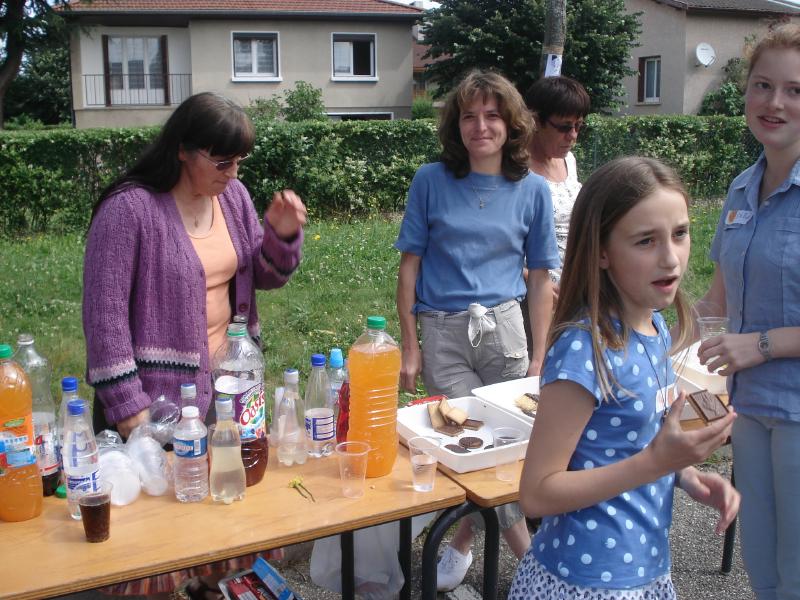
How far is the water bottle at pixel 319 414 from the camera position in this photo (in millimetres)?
2328

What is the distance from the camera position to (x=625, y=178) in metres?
1.69

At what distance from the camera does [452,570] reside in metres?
3.18

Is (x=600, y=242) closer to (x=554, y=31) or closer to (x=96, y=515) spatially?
(x=96, y=515)

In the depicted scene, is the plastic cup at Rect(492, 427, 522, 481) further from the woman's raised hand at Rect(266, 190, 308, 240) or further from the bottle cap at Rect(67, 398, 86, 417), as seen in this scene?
the bottle cap at Rect(67, 398, 86, 417)

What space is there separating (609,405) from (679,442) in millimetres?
211

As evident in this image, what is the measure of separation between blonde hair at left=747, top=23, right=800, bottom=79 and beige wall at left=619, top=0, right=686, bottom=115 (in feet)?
75.0

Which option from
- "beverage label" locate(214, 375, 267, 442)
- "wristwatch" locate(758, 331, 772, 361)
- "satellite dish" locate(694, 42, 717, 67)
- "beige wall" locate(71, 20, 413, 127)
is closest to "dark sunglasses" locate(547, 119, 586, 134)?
"wristwatch" locate(758, 331, 772, 361)

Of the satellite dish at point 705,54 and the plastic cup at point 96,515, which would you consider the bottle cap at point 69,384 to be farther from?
the satellite dish at point 705,54

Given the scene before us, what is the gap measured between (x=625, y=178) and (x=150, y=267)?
60.1 inches

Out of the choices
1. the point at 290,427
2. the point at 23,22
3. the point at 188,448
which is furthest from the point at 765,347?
the point at 23,22

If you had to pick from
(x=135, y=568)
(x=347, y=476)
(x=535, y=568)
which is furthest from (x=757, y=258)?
(x=135, y=568)

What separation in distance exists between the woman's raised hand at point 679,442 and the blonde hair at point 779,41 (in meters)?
1.30

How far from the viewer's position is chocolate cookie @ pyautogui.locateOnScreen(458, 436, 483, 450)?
2.38 metres

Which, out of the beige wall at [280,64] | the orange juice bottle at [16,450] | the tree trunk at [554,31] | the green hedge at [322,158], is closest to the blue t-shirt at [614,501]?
the orange juice bottle at [16,450]
